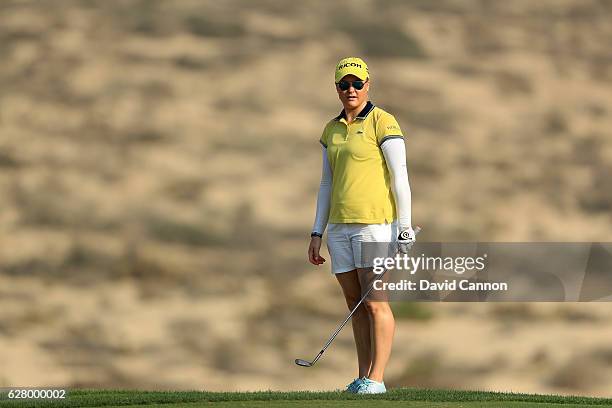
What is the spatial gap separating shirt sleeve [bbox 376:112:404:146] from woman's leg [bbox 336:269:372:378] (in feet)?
1.81

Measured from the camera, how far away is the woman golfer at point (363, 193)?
5.49 m

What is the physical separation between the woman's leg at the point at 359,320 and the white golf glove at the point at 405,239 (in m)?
0.25

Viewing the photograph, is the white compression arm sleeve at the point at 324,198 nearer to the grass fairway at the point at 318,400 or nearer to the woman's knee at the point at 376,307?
the woman's knee at the point at 376,307

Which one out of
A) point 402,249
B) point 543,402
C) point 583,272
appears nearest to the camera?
point 402,249

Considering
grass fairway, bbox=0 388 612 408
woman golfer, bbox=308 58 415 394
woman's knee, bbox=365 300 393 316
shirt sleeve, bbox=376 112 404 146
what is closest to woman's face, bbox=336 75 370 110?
woman golfer, bbox=308 58 415 394

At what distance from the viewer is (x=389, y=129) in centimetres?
551

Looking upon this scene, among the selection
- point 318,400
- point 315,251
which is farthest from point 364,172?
point 318,400

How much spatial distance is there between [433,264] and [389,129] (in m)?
0.82

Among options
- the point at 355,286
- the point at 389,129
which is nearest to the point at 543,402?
the point at 355,286

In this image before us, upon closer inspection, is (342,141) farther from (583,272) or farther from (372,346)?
(583,272)

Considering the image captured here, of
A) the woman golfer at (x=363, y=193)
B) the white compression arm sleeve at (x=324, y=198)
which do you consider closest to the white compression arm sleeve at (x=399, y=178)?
the woman golfer at (x=363, y=193)

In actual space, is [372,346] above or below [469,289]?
below

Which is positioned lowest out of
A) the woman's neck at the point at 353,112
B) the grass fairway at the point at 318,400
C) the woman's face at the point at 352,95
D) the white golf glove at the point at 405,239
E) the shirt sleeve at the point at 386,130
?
the grass fairway at the point at 318,400

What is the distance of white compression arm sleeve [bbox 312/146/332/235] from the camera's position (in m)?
5.68
